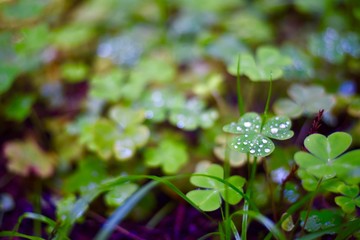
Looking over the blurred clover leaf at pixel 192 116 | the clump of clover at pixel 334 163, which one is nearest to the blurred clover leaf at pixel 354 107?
the clump of clover at pixel 334 163

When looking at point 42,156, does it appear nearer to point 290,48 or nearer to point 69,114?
point 69,114

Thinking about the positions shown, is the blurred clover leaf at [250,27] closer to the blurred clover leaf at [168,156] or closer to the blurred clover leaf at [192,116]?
the blurred clover leaf at [192,116]

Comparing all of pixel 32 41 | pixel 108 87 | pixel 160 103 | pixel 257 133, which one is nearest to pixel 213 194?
pixel 257 133

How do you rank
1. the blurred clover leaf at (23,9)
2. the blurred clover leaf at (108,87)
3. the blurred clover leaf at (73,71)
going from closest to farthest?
the blurred clover leaf at (108,87)
the blurred clover leaf at (23,9)
the blurred clover leaf at (73,71)

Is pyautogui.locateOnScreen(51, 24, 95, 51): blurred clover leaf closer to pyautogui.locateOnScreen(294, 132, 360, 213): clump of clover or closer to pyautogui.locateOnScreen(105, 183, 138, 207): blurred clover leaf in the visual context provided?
pyautogui.locateOnScreen(105, 183, 138, 207): blurred clover leaf

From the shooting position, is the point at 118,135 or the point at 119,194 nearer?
the point at 119,194

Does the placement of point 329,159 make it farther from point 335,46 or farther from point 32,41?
point 32,41
